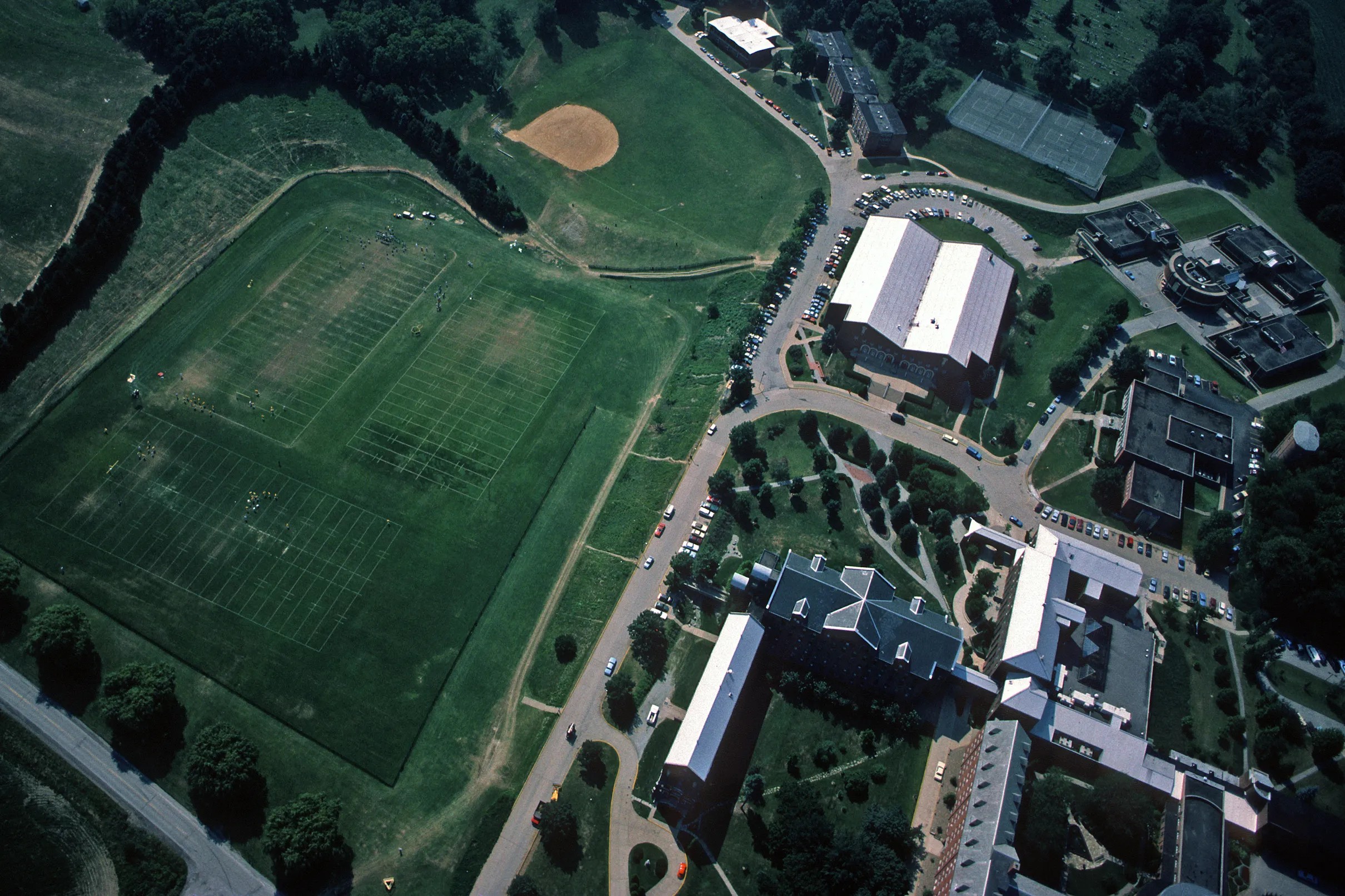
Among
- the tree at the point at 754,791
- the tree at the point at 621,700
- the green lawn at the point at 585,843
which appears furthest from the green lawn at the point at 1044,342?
the green lawn at the point at 585,843

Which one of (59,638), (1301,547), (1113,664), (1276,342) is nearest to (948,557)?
(1113,664)

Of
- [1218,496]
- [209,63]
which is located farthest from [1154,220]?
[209,63]

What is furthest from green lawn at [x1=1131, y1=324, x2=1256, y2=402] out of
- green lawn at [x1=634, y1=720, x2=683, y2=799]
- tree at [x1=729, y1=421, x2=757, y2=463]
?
green lawn at [x1=634, y1=720, x2=683, y2=799]

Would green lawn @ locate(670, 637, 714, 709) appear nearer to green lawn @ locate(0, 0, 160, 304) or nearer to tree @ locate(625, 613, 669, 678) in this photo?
tree @ locate(625, 613, 669, 678)

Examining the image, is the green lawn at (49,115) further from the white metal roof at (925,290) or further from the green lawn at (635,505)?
the white metal roof at (925,290)

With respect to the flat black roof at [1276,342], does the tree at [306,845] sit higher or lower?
lower
